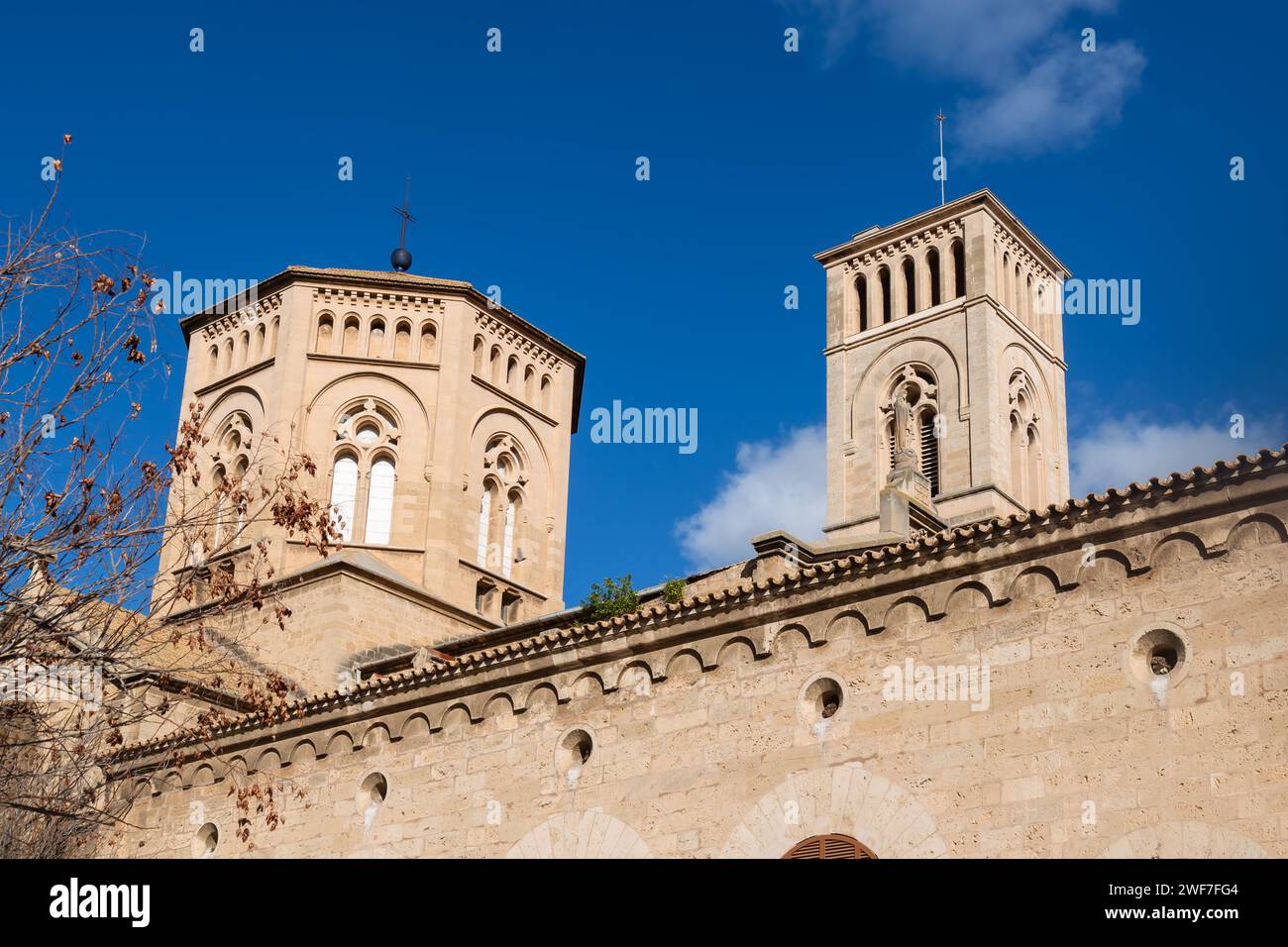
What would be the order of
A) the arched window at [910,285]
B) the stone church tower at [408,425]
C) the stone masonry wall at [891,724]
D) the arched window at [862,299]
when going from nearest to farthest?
1. the stone masonry wall at [891,724]
2. the stone church tower at [408,425]
3. the arched window at [910,285]
4. the arched window at [862,299]

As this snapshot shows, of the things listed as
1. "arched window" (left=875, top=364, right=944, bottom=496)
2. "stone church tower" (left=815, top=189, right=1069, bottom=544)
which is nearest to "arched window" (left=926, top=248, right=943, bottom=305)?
"stone church tower" (left=815, top=189, right=1069, bottom=544)

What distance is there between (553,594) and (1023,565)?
18.5 m

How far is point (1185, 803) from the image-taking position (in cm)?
1106

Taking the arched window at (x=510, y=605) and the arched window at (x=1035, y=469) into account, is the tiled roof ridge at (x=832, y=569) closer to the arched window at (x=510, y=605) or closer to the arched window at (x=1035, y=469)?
the arched window at (x=510, y=605)

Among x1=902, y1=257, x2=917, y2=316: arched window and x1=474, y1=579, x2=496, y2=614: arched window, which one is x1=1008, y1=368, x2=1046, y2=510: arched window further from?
x1=474, y1=579, x2=496, y2=614: arched window

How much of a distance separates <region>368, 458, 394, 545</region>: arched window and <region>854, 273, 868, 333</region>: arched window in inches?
729

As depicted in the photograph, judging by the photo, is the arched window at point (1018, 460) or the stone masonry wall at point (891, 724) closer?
the stone masonry wall at point (891, 724)

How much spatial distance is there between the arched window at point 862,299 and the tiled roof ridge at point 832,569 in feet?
92.3

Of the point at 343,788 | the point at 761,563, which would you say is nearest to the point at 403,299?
the point at 761,563

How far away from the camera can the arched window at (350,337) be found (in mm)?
29484

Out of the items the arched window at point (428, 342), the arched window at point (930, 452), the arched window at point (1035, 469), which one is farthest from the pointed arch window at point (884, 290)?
the arched window at point (428, 342)

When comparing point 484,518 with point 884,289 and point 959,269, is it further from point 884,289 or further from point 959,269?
point 959,269

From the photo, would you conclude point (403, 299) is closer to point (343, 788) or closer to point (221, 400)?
point (221, 400)

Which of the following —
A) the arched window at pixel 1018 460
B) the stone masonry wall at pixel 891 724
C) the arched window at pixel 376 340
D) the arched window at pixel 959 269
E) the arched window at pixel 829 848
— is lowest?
the arched window at pixel 829 848
